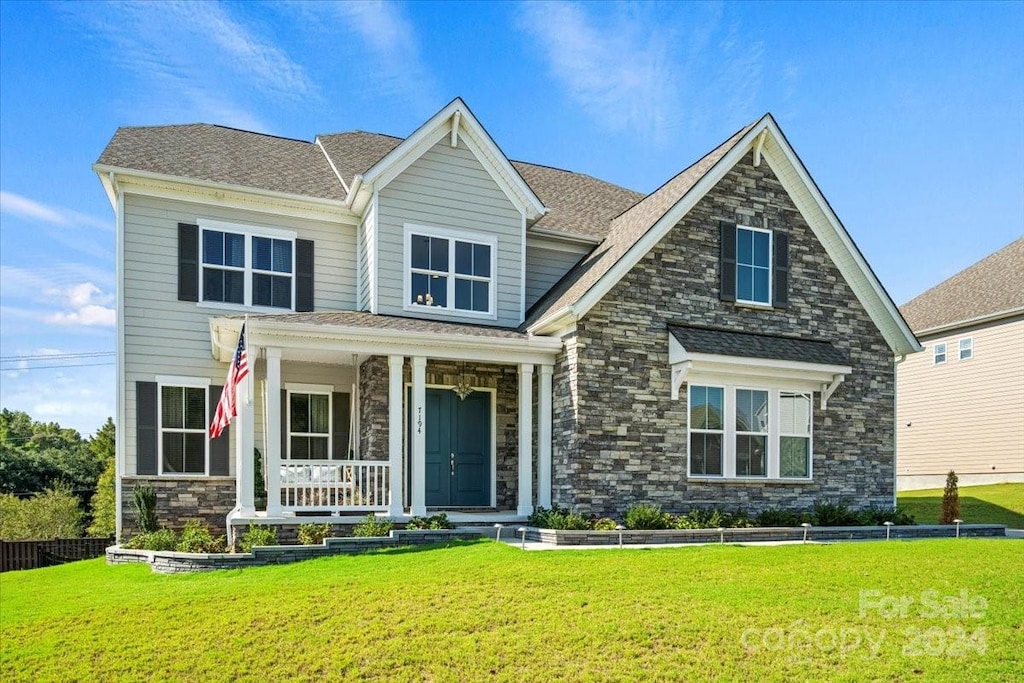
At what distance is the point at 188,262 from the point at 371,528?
6.36 m

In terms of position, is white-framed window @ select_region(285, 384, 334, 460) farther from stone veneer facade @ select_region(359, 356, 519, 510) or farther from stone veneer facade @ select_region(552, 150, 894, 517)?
stone veneer facade @ select_region(552, 150, 894, 517)

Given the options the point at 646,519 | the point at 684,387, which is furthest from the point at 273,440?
the point at 684,387

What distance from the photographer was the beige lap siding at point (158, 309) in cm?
1484

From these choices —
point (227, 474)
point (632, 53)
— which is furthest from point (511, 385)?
point (632, 53)

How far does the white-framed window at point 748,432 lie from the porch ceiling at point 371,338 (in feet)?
10.0

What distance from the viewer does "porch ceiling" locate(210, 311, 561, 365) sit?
13133mm

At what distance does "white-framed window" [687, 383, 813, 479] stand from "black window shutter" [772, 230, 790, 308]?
6.04 ft

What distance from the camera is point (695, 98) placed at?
1355cm

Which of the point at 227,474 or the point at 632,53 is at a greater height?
the point at 632,53

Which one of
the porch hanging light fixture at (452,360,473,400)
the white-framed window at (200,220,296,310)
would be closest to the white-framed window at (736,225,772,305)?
the porch hanging light fixture at (452,360,473,400)

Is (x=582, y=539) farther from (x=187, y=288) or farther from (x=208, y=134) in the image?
(x=208, y=134)

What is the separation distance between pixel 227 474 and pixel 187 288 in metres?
3.52

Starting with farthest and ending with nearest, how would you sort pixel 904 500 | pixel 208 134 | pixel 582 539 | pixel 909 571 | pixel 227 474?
pixel 904 500 → pixel 208 134 → pixel 227 474 → pixel 582 539 → pixel 909 571

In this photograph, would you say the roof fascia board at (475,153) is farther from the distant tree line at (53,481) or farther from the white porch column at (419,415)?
the distant tree line at (53,481)
